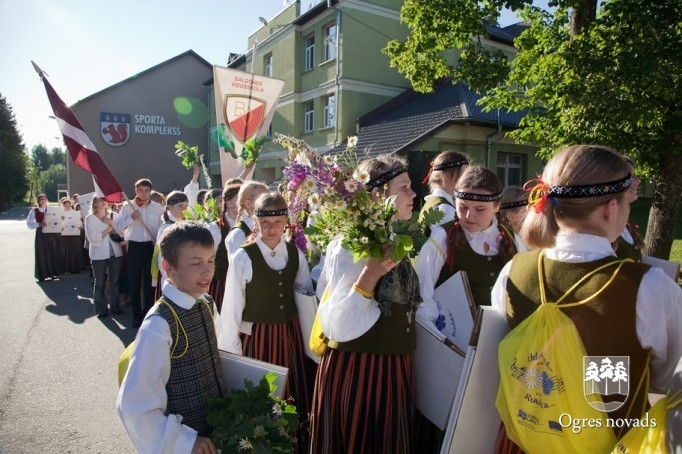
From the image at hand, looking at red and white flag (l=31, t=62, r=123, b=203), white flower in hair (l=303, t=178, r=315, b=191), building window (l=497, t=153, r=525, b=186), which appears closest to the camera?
white flower in hair (l=303, t=178, r=315, b=191)

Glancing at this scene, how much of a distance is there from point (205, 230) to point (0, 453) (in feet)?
9.02

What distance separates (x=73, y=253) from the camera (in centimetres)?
1182

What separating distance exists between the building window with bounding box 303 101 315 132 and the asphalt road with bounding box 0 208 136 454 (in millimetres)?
14288

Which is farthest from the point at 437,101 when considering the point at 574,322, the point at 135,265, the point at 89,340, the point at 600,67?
the point at 574,322

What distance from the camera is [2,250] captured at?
16109mm

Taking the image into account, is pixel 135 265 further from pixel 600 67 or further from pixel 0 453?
pixel 600 67

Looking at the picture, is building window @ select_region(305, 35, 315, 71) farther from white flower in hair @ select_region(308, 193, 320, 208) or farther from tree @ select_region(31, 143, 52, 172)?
tree @ select_region(31, 143, 52, 172)

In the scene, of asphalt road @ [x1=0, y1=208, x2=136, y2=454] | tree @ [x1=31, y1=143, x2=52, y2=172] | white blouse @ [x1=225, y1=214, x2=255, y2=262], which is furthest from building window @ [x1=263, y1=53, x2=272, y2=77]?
tree @ [x1=31, y1=143, x2=52, y2=172]

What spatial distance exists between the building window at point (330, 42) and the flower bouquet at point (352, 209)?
60.7 ft

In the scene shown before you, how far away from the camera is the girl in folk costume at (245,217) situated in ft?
13.0

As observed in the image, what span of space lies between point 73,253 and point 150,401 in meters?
11.7

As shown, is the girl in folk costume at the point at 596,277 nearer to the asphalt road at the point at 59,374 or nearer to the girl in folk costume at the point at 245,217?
the girl in folk costume at the point at 245,217

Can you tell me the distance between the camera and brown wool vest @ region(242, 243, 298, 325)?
10.1ft

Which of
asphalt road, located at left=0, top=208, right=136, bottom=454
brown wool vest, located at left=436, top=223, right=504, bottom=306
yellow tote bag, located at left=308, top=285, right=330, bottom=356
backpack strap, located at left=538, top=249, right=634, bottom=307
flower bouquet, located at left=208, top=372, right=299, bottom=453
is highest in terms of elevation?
backpack strap, located at left=538, top=249, right=634, bottom=307
